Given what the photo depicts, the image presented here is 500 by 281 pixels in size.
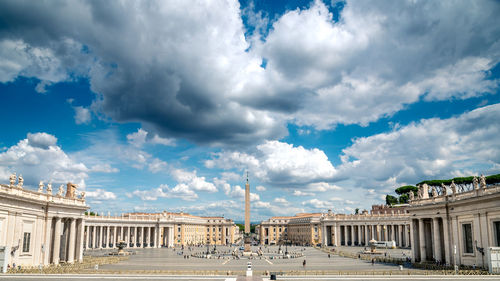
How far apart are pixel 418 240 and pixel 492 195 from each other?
20.0 metres

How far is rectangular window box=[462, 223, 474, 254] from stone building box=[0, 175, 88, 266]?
5265cm

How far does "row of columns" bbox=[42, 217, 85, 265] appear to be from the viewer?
170ft

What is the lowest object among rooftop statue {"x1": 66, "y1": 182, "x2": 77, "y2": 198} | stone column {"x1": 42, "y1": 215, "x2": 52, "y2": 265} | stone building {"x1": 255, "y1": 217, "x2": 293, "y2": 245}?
stone building {"x1": 255, "y1": 217, "x2": 293, "y2": 245}

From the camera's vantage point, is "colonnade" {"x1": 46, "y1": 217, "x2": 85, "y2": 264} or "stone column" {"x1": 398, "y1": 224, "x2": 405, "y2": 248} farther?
"stone column" {"x1": 398, "y1": 224, "x2": 405, "y2": 248}

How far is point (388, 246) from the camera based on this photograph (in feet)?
389

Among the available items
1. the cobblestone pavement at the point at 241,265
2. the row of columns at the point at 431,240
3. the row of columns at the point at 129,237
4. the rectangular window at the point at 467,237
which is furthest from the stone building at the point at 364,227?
the rectangular window at the point at 467,237

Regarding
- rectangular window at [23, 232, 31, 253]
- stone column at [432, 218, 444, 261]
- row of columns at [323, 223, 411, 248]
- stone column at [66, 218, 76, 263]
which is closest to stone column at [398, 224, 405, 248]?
row of columns at [323, 223, 411, 248]

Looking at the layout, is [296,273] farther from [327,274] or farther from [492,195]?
[492,195]

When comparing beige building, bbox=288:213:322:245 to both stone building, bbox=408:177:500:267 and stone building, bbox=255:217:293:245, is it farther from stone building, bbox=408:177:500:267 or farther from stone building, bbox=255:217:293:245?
stone building, bbox=408:177:500:267

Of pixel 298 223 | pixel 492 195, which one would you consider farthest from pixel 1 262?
pixel 298 223

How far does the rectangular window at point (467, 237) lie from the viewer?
156ft

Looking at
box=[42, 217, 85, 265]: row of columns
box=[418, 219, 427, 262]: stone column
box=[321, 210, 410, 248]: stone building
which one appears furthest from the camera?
box=[321, 210, 410, 248]: stone building

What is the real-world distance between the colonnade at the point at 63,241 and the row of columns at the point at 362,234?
9127 cm

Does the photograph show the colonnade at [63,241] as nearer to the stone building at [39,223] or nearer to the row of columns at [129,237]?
the stone building at [39,223]
